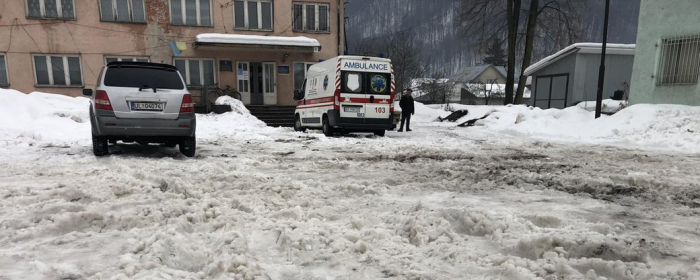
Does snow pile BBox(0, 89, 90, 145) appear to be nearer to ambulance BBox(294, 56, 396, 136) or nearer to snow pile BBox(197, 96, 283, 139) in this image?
snow pile BBox(197, 96, 283, 139)

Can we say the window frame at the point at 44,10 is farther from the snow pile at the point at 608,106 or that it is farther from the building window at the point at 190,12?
the snow pile at the point at 608,106

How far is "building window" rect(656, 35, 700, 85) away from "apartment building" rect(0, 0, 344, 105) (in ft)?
46.1

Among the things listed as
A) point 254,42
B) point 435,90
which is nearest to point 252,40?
point 254,42

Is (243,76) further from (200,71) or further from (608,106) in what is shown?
(608,106)

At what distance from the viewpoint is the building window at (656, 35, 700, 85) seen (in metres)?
11.3

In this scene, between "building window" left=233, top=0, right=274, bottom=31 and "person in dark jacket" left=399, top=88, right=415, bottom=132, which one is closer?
"person in dark jacket" left=399, top=88, right=415, bottom=132

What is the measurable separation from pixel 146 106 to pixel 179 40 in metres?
14.7

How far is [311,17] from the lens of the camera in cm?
2072

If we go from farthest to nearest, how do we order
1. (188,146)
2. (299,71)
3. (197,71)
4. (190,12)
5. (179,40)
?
(299,71) → (197,71) → (190,12) → (179,40) → (188,146)

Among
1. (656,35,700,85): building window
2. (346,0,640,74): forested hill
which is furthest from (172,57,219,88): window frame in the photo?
(346,0,640,74): forested hill

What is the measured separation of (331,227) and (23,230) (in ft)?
7.66

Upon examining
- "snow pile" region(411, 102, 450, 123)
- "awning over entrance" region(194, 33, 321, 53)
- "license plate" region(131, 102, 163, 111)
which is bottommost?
"snow pile" region(411, 102, 450, 123)

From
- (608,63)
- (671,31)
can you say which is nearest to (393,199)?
(671,31)

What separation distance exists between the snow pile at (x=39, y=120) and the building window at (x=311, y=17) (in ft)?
36.8
